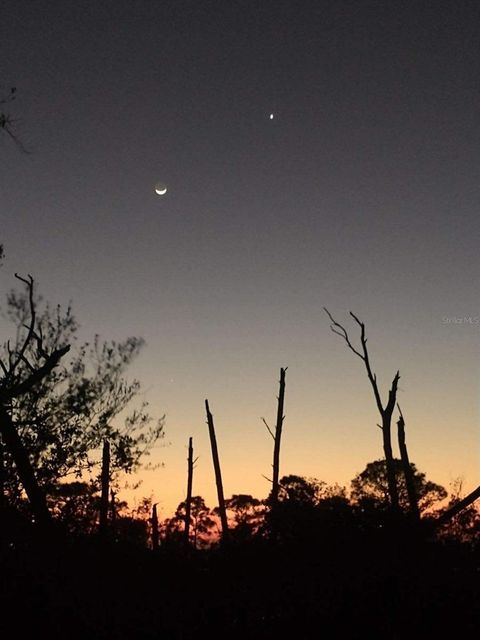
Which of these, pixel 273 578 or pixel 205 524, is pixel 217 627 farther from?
pixel 205 524

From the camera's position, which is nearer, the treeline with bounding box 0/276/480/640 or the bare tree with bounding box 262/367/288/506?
the treeline with bounding box 0/276/480/640

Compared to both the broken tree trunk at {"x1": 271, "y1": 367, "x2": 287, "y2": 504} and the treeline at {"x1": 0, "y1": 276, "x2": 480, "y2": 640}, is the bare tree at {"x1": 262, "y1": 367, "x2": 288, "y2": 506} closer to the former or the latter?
the broken tree trunk at {"x1": 271, "y1": 367, "x2": 287, "y2": 504}

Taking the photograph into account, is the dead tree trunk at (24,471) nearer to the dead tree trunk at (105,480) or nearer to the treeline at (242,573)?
the treeline at (242,573)

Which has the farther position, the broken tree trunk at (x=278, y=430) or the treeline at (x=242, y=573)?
the broken tree trunk at (x=278, y=430)

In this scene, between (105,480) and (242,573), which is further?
(105,480)

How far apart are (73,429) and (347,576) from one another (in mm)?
13622

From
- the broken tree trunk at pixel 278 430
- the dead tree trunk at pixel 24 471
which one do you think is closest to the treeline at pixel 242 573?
the dead tree trunk at pixel 24 471

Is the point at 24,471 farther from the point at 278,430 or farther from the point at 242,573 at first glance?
the point at 278,430

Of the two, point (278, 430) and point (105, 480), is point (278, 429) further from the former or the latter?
point (105, 480)

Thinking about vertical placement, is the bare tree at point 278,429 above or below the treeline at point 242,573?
above

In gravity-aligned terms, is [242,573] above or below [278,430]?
below

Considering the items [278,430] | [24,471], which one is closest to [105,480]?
[278,430]

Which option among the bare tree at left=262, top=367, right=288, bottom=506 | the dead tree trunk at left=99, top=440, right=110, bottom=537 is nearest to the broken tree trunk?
the bare tree at left=262, top=367, right=288, bottom=506

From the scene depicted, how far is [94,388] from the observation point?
24.2 meters
